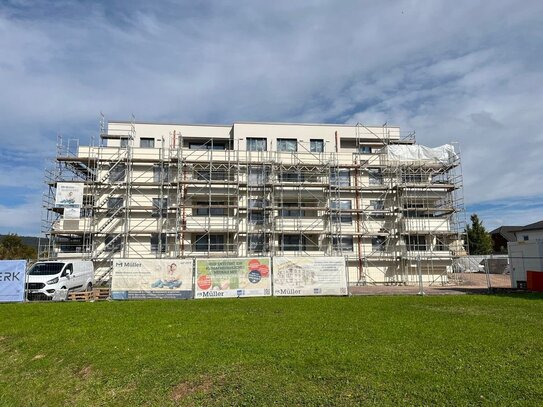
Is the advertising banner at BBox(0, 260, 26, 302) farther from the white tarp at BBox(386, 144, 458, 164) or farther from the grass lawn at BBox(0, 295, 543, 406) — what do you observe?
the white tarp at BBox(386, 144, 458, 164)

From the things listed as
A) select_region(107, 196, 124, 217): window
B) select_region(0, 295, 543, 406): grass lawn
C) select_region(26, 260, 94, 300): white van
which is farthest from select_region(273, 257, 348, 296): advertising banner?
select_region(107, 196, 124, 217): window

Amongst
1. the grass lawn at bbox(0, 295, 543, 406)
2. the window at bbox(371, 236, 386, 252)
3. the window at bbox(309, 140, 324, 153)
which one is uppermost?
the window at bbox(309, 140, 324, 153)

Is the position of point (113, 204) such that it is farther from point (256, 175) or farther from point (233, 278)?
point (233, 278)

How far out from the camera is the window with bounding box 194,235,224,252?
32.4 meters

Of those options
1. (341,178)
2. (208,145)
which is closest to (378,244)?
(341,178)

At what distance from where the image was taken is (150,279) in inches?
769

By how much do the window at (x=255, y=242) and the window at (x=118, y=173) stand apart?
34.8 ft

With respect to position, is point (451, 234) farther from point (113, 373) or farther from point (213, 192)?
point (113, 373)

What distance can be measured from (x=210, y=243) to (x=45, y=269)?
1302cm

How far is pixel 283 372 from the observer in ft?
23.0

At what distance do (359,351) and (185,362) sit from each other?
3.12 meters

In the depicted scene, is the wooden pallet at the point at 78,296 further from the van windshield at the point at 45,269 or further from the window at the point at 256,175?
the window at the point at 256,175

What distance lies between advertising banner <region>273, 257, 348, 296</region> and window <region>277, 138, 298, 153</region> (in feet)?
58.2

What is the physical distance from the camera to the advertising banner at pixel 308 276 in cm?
1984
